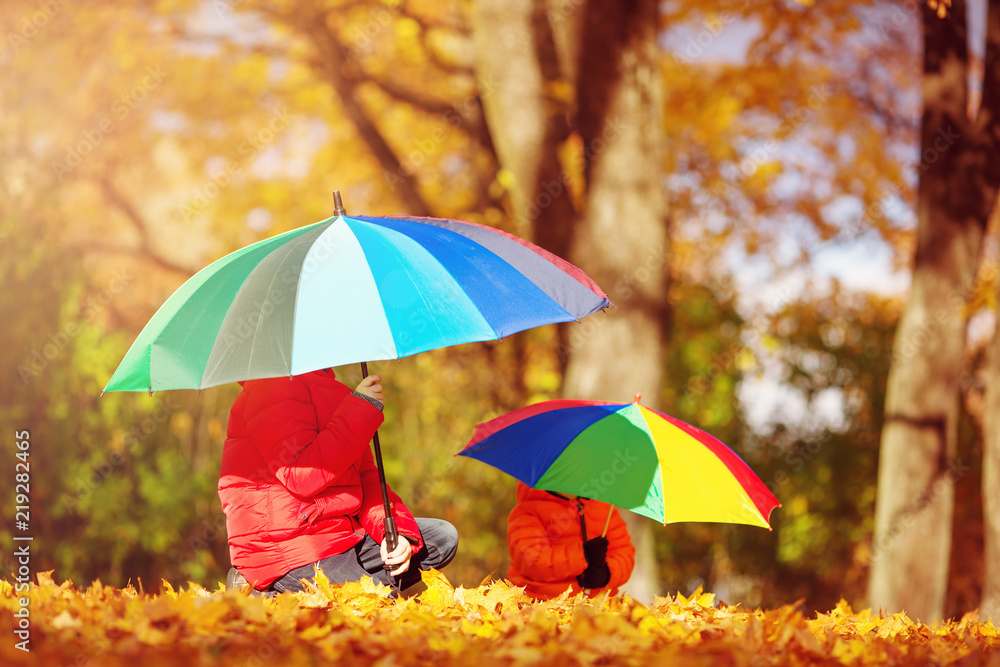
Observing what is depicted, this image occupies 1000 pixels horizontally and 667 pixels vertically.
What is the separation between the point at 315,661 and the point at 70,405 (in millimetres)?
5397

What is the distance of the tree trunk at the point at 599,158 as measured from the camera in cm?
639

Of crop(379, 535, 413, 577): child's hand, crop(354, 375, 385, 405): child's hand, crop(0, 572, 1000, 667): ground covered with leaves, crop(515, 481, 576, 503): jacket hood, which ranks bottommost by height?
crop(0, 572, 1000, 667): ground covered with leaves

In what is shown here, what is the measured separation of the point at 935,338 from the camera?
6.77m

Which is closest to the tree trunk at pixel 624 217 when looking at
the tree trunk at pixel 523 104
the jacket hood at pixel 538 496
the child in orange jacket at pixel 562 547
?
the tree trunk at pixel 523 104

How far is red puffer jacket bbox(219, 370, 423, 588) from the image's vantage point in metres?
2.89

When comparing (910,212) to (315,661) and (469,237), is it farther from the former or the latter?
(315,661)

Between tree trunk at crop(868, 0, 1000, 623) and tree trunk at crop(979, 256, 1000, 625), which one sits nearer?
tree trunk at crop(979, 256, 1000, 625)

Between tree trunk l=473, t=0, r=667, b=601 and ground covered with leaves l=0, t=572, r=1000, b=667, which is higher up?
tree trunk l=473, t=0, r=667, b=601

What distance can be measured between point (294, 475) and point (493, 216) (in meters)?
7.05

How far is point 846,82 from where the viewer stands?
11258 millimetres

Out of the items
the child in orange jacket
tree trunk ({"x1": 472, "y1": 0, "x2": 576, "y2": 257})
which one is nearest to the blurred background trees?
tree trunk ({"x1": 472, "y1": 0, "x2": 576, "y2": 257})

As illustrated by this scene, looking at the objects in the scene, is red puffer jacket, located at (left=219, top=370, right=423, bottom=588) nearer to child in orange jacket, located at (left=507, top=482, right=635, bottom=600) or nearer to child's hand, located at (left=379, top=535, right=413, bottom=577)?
child's hand, located at (left=379, top=535, right=413, bottom=577)

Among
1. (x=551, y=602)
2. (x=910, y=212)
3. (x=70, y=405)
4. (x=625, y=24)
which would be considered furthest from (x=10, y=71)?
(x=910, y=212)

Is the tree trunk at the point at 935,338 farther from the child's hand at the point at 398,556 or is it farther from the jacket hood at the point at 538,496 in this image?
the child's hand at the point at 398,556
